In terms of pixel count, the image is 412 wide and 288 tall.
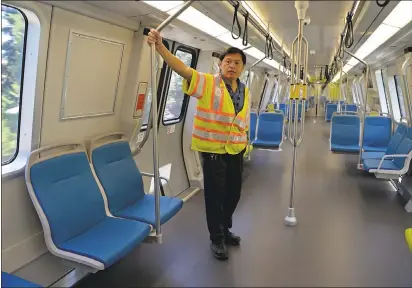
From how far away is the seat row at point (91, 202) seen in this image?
7.47 ft

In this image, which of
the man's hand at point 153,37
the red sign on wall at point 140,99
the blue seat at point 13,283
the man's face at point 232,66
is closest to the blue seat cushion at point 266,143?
the red sign on wall at point 140,99

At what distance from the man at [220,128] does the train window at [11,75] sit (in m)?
0.97

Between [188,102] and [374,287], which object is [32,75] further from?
[188,102]

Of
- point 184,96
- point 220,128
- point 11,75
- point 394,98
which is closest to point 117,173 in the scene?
point 220,128

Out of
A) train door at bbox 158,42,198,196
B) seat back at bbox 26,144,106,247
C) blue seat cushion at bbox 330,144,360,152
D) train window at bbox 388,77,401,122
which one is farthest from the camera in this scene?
train window at bbox 388,77,401,122

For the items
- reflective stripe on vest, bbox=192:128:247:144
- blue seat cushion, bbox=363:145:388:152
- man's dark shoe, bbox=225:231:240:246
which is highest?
reflective stripe on vest, bbox=192:128:247:144

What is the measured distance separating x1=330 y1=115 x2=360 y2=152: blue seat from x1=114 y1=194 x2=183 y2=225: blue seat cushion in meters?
4.28

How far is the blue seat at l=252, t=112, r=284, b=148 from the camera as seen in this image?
23.0 feet

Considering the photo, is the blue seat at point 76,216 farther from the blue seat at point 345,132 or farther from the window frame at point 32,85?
the blue seat at point 345,132

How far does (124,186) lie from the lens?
10.2 ft

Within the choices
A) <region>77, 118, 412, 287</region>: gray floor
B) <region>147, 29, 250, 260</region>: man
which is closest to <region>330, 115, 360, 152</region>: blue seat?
<region>77, 118, 412, 287</region>: gray floor

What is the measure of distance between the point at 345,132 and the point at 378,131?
54 centimetres

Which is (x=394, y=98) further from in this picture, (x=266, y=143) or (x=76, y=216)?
(x=76, y=216)

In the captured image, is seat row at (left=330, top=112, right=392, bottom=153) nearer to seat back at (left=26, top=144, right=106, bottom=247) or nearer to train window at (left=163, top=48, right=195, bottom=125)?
train window at (left=163, top=48, right=195, bottom=125)
